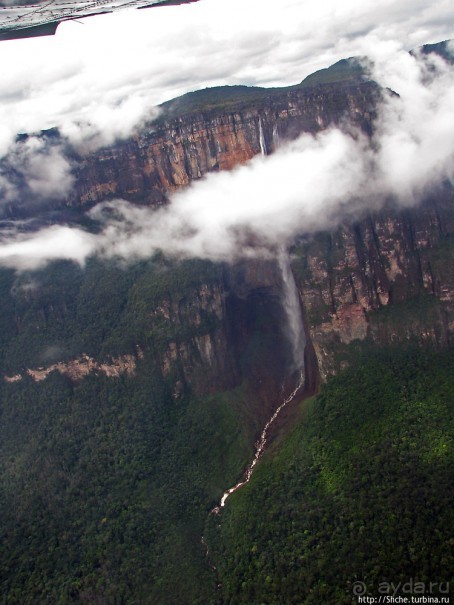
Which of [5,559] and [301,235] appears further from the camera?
[301,235]

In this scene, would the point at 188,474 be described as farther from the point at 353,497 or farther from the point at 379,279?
the point at 379,279

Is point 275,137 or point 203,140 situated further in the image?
point 203,140

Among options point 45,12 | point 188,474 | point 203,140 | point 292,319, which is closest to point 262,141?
point 203,140

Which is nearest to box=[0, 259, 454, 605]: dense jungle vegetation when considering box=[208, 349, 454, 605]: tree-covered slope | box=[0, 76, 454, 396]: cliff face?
box=[208, 349, 454, 605]: tree-covered slope

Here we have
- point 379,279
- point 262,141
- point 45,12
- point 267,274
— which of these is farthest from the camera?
point 267,274

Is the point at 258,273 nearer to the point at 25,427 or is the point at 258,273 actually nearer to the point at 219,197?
the point at 219,197

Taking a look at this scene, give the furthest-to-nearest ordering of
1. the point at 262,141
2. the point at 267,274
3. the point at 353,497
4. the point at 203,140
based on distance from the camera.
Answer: the point at 203,140 < the point at 267,274 < the point at 262,141 < the point at 353,497

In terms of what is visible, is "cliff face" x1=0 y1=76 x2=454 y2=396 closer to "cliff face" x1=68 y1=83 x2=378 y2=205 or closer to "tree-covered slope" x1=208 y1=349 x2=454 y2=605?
"cliff face" x1=68 y1=83 x2=378 y2=205

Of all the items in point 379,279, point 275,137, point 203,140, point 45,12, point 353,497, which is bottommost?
point 353,497

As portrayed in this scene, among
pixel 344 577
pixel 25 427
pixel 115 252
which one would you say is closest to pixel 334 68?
pixel 115 252
